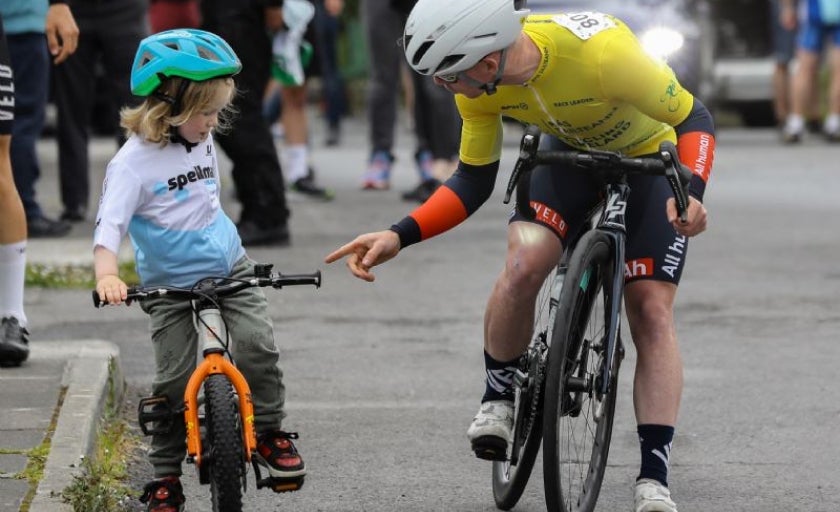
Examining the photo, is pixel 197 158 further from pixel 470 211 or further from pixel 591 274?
pixel 591 274

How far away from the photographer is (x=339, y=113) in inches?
767

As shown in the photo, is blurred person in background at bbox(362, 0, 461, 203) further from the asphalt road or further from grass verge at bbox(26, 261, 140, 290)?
grass verge at bbox(26, 261, 140, 290)

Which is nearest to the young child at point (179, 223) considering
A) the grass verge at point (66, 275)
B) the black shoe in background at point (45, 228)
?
the grass verge at point (66, 275)

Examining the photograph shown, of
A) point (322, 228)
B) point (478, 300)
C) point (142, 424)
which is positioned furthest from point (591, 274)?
point (322, 228)

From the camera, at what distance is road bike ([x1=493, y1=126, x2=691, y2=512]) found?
4754 mm

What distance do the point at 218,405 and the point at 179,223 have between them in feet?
2.04

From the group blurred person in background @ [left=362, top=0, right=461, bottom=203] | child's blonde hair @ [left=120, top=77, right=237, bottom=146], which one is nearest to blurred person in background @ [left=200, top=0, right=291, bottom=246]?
blurred person in background @ [left=362, top=0, right=461, bottom=203]

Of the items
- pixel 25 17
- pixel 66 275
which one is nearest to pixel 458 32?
pixel 25 17

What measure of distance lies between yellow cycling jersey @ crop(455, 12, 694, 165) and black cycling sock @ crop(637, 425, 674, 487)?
2.66 feet

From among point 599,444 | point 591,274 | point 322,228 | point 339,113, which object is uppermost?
point 591,274

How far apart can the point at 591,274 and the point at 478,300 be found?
3.93 metres

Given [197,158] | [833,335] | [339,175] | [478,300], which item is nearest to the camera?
[197,158]

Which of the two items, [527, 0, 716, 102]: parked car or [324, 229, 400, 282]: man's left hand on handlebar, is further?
[527, 0, 716, 102]: parked car

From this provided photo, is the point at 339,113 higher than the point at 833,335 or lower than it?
lower
